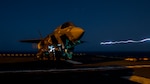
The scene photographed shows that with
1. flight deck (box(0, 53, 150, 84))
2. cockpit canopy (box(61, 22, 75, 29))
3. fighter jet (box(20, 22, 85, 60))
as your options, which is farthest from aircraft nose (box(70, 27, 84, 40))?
flight deck (box(0, 53, 150, 84))

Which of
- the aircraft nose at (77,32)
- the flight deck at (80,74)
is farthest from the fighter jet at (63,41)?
the flight deck at (80,74)

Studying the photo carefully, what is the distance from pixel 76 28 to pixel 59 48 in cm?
499

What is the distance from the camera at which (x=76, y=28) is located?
32188 millimetres

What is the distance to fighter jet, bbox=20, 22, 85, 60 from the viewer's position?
32.2 m

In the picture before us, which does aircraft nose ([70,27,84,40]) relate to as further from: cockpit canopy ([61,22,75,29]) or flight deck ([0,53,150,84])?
flight deck ([0,53,150,84])

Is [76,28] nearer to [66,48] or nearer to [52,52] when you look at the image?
[66,48]

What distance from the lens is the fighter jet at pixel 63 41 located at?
32250 mm

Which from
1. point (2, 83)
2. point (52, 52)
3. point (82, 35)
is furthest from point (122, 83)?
point (52, 52)

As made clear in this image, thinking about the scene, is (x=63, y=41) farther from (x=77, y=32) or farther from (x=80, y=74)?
(x=80, y=74)

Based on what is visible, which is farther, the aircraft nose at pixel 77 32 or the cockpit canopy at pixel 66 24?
the cockpit canopy at pixel 66 24

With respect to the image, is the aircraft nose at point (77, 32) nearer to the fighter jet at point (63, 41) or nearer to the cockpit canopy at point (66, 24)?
the fighter jet at point (63, 41)

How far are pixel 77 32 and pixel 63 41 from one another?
143 inches

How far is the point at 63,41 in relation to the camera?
3475 cm

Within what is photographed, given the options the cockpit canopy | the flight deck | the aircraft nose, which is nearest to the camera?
the flight deck
